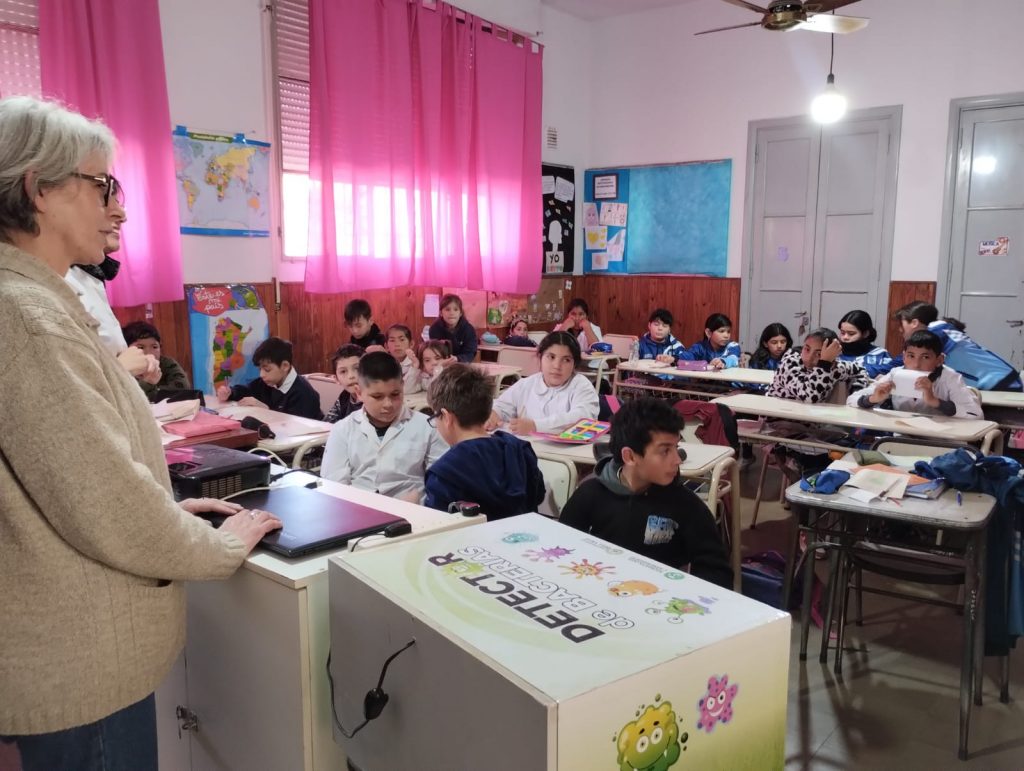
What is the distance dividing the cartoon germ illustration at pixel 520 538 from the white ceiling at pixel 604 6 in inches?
291

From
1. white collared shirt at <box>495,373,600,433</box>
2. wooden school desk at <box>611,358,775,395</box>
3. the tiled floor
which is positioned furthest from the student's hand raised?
the tiled floor

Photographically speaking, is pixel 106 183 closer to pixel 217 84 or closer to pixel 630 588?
pixel 630 588

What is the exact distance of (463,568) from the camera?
118 cm

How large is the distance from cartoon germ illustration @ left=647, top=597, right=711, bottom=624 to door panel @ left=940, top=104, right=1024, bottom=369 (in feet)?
21.2

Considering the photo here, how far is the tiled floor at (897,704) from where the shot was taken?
224cm

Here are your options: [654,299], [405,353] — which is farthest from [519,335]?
[405,353]

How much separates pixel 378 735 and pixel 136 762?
1.23 ft

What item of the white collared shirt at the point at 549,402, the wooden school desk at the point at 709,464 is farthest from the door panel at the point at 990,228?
the wooden school desk at the point at 709,464

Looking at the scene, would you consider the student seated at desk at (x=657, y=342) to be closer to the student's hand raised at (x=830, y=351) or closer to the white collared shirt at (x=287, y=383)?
the student's hand raised at (x=830, y=351)

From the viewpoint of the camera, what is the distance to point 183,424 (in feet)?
9.48

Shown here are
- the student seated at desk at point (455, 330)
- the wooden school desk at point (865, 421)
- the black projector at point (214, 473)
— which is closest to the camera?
the black projector at point (214, 473)

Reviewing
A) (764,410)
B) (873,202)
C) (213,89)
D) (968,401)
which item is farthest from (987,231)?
(213,89)

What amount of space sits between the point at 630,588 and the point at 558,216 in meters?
7.33

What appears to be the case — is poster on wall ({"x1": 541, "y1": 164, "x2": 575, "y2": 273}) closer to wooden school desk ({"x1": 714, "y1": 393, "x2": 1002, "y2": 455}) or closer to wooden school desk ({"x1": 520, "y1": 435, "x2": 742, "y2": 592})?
wooden school desk ({"x1": 714, "y1": 393, "x2": 1002, "y2": 455})
